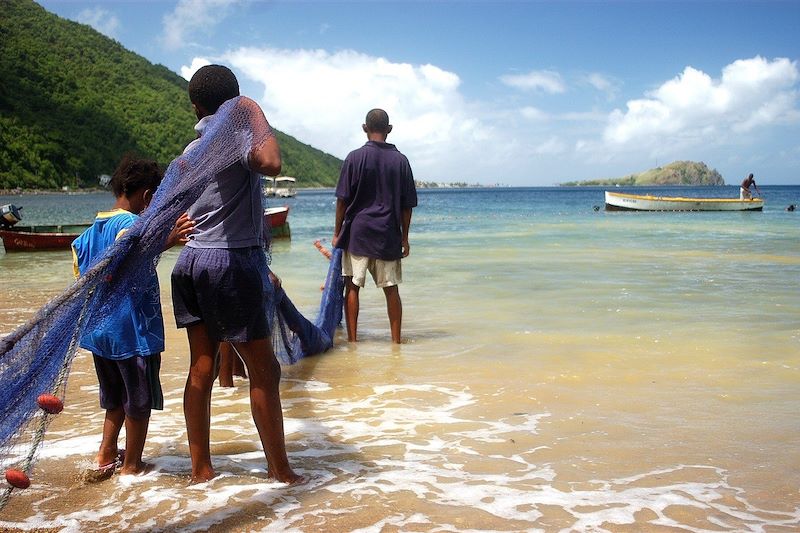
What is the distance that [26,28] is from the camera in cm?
11362

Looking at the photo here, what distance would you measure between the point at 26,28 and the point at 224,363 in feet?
422

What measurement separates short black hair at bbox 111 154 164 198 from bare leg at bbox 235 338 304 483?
0.89 meters

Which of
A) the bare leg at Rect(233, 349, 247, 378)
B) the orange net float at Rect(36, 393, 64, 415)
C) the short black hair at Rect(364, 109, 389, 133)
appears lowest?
the bare leg at Rect(233, 349, 247, 378)

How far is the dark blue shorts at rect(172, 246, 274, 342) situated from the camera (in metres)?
2.88

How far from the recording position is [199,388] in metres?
3.06

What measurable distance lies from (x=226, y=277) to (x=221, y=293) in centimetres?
7

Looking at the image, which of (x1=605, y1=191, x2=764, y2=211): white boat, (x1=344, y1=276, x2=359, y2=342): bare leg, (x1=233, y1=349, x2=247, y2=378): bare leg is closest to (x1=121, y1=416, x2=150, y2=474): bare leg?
(x1=233, y1=349, x2=247, y2=378): bare leg

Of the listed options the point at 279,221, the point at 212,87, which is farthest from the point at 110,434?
the point at 279,221

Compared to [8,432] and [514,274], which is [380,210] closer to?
[8,432]

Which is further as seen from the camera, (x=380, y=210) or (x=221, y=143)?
(x=380, y=210)

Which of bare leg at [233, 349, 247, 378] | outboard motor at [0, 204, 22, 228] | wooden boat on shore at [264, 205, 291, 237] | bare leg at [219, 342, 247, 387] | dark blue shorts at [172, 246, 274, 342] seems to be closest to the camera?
dark blue shorts at [172, 246, 274, 342]

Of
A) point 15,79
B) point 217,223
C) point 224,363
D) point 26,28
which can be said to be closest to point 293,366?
point 224,363

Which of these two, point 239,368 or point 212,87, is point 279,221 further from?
point 212,87

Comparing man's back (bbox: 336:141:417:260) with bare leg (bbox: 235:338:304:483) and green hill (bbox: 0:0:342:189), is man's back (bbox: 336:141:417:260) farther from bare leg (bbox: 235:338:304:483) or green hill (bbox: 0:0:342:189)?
green hill (bbox: 0:0:342:189)
